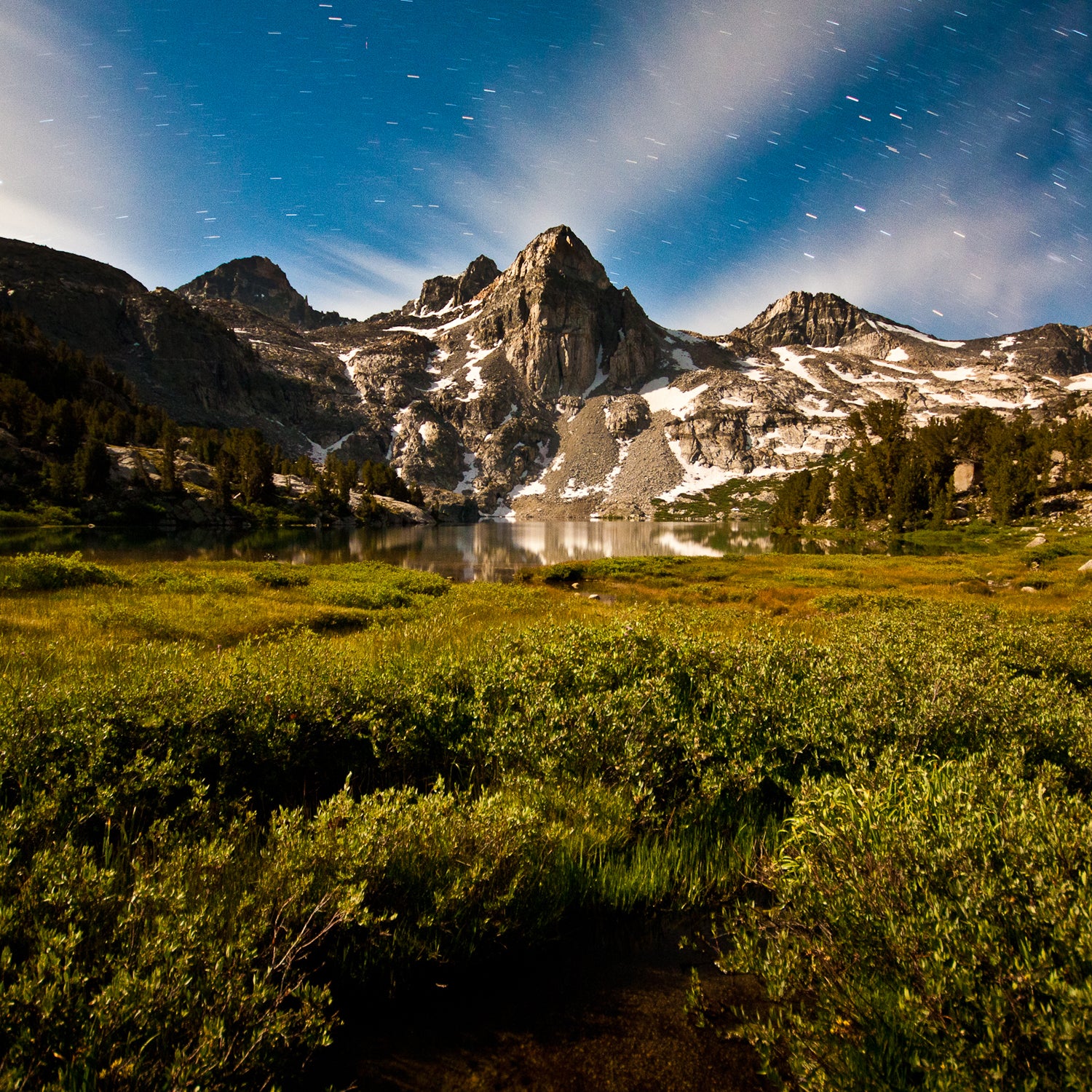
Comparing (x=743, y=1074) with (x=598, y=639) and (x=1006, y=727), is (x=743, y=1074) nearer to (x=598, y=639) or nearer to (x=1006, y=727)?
(x=1006, y=727)

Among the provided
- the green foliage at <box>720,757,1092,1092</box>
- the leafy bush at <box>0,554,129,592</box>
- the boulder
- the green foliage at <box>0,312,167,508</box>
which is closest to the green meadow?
the green foliage at <box>720,757,1092,1092</box>

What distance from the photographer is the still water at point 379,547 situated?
4472cm

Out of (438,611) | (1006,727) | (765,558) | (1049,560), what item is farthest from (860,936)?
(1049,560)

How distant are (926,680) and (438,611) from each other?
49.1 feet

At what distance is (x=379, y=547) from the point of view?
2504 inches

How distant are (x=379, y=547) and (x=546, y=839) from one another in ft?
204

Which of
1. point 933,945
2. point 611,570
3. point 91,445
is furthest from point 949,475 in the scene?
point 91,445

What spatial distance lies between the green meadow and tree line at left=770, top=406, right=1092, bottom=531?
101285 millimetres

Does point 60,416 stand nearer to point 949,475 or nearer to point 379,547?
point 379,547

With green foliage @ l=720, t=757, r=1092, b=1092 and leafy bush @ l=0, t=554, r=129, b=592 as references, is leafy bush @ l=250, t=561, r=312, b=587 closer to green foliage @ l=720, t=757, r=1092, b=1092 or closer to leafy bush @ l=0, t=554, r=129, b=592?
leafy bush @ l=0, t=554, r=129, b=592

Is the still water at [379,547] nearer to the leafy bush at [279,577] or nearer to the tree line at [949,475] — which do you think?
the leafy bush at [279,577]

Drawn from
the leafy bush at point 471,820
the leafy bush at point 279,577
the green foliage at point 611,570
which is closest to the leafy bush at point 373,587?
the leafy bush at point 279,577

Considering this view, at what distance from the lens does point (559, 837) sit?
16.8 feet

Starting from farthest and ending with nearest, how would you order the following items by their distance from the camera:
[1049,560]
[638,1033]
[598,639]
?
1. [1049,560]
2. [598,639]
3. [638,1033]
